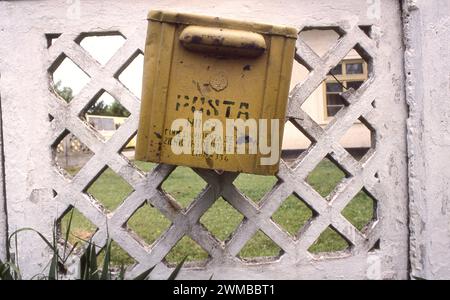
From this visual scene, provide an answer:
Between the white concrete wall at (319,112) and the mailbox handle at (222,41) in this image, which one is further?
the white concrete wall at (319,112)

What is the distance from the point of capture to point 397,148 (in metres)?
1.96

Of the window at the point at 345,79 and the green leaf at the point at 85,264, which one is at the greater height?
the window at the point at 345,79

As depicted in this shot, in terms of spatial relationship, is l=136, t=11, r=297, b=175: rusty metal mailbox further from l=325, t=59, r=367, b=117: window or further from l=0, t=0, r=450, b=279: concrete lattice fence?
l=325, t=59, r=367, b=117: window

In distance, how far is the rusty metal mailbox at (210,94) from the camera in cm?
148

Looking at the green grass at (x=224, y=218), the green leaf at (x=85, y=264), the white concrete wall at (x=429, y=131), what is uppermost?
the white concrete wall at (x=429, y=131)

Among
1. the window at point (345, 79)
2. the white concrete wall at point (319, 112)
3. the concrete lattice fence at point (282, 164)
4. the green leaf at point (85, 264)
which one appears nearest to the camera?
the green leaf at point (85, 264)

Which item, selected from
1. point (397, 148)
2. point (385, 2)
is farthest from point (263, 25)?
point (397, 148)

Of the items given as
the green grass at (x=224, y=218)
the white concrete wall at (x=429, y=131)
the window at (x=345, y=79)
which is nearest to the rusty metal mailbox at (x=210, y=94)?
the green grass at (x=224, y=218)

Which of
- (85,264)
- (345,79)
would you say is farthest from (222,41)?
(345,79)

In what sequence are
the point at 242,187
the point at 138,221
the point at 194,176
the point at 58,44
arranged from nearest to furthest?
the point at 58,44, the point at 138,221, the point at 242,187, the point at 194,176

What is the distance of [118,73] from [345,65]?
8582mm

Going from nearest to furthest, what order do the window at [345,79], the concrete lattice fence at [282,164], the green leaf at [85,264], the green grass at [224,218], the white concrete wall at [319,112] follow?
the green leaf at [85,264]
the concrete lattice fence at [282,164]
the green grass at [224,218]
the white concrete wall at [319,112]
the window at [345,79]

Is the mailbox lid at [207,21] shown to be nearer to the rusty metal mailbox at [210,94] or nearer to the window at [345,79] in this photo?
the rusty metal mailbox at [210,94]
